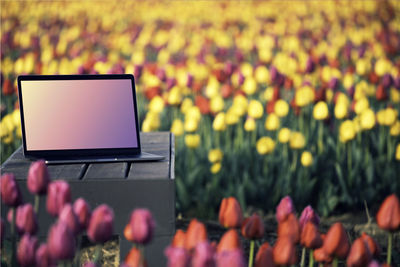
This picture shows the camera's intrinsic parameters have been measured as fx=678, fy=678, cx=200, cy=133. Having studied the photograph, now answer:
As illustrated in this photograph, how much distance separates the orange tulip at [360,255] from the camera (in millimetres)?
1746

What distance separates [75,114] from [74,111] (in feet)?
0.04

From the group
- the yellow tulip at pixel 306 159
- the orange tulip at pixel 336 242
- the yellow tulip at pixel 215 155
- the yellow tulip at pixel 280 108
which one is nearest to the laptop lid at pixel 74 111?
the orange tulip at pixel 336 242

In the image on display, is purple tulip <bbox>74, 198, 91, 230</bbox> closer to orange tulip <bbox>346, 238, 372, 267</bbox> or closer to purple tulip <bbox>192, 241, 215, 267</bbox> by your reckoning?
purple tulip <bbox>192, 241, 215, 267</bbox>

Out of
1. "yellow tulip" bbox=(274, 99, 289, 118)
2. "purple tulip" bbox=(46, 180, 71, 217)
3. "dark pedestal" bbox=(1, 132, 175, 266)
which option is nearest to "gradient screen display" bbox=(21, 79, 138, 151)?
"dark pedestal" bbox=(1, 132, 175, 266)

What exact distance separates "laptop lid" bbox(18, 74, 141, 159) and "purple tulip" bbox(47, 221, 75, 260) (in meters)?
1.16

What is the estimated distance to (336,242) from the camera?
72.4 inches

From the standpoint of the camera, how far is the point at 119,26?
11.0 metres

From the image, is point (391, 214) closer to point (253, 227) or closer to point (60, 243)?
point (253, 227)

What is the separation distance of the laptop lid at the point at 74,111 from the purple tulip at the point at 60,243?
1156 millimetres

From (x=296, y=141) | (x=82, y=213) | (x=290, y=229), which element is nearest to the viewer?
(x=82, y=213)

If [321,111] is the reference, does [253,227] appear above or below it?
below

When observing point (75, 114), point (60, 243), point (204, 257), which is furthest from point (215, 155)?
point (204, 257)

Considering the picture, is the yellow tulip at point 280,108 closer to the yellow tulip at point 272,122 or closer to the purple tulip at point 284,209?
the yellow tulip at point 272,122

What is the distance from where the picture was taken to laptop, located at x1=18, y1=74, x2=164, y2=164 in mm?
2682
